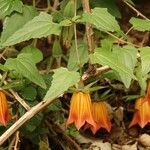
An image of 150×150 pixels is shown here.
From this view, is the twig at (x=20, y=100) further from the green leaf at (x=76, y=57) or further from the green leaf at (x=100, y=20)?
the green leaf at (x=100, y=20)

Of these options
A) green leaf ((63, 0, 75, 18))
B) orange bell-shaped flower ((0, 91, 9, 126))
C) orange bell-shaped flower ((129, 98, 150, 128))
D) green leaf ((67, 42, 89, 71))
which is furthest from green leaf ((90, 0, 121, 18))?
orange bell-shaped flower ((0, 91, 9, 126))

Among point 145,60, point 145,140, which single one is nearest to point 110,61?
point 145,60

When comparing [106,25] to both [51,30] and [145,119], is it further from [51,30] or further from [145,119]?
[145,119]

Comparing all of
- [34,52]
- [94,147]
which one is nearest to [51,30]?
[34,52]

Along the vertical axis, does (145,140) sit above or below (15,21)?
below

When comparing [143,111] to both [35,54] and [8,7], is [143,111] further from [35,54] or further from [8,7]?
[8,7]

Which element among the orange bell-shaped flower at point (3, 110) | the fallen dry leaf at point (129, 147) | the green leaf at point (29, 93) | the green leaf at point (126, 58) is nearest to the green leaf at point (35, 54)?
the green leaf at point (29, 93)
